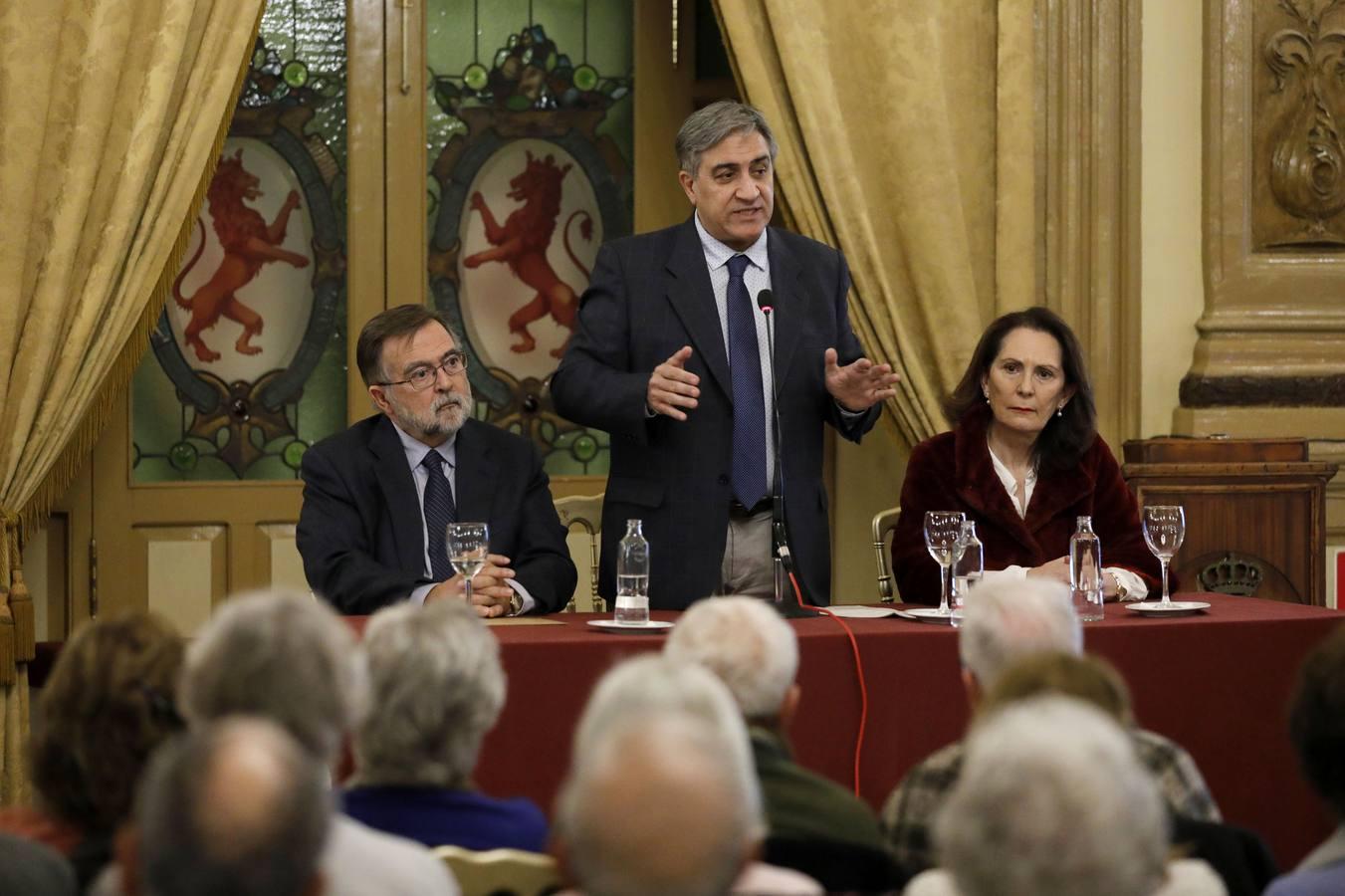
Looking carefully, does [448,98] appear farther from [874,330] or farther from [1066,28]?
[1066,28]

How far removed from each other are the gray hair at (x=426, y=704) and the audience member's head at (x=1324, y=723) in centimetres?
95

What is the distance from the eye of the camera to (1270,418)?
18.1ft

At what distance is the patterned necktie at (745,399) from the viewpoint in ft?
13.3

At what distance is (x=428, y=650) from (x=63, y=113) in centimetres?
335

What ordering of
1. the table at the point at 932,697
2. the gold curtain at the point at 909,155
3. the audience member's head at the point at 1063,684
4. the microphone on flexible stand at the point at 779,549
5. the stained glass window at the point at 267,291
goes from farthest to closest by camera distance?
the stained glass window at the point at 267,291
the gold curtain at the point at 909,155
the microphone on flexible stand at the point at 779,549
the table at the point at 932,697
the audience member's head at the point at 1063,684

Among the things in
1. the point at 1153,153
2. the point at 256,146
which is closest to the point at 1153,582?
the point at 1153,153

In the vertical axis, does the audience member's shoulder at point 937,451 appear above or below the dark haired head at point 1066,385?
below

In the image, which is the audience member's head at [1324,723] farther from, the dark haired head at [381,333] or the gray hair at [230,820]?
the dark haired head at [381,333]

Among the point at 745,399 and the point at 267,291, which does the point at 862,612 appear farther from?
the point at 267,291

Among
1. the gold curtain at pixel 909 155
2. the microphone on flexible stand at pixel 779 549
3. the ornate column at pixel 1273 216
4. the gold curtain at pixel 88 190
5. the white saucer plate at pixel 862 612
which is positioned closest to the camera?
the microphone on flexible stand at pixel 779 549

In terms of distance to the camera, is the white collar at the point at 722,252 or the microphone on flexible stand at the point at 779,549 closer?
the microphone on flexible stand at the point at 779,549

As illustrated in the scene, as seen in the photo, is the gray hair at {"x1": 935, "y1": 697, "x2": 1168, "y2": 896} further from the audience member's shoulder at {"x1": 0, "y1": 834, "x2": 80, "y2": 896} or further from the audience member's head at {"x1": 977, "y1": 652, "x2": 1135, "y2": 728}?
the audience member's shoulder at {"x1": 0, "y1": 834, "x2": 80, "y2": 896}

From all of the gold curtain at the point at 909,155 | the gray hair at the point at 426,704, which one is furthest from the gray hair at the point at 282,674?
the gold curtain at the point at 909,155

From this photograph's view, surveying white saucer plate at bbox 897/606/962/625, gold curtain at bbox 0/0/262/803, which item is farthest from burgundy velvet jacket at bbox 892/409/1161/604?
gold curtain at bbox 0/0/262/803
